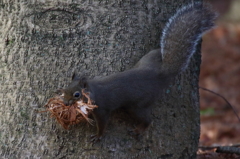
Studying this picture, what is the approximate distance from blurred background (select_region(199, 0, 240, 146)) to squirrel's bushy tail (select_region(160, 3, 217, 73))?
139 cm

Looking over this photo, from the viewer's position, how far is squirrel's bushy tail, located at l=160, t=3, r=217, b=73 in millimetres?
2816

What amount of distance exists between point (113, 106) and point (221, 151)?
116 centimetres

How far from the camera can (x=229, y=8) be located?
14.5m

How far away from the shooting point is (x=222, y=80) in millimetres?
9070

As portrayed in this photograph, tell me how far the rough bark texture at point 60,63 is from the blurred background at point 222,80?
1.88 m

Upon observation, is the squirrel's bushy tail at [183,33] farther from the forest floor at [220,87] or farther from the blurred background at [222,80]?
the blurred background at [222,80]

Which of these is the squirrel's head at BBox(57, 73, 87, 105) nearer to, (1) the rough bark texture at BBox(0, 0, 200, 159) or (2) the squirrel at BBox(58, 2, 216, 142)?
(2) the squirrel at BBox(58, 2, 216, 142)

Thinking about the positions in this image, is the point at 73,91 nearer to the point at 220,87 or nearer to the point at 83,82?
the point at 83,82

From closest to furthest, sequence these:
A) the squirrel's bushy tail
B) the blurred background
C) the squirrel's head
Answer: the squirrel's head, the squirrel's bushy tail, the blurred background

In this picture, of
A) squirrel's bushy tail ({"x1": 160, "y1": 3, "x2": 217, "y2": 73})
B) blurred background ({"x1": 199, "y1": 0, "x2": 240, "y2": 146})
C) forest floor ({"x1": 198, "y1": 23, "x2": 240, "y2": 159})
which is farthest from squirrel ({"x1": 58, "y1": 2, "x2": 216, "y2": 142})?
blurred background ({"x1": 199, "y1": 0, "x2": 240, "y2": 146})

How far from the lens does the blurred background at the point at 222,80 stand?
5.69 meters

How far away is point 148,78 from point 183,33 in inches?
17.1

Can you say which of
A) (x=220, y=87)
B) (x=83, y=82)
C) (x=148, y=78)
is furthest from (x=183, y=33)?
(x=220, y=87)

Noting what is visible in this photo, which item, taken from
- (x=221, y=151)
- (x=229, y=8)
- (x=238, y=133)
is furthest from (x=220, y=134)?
(x=229, y=8)
